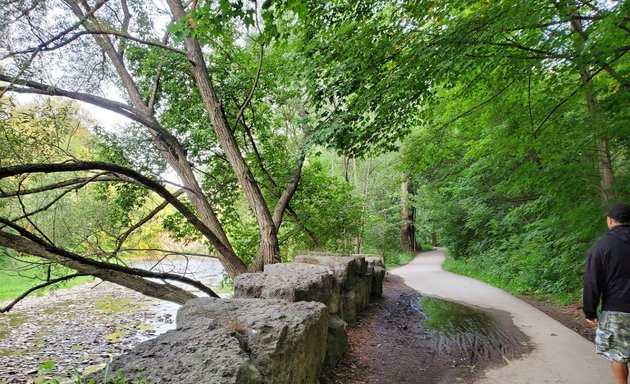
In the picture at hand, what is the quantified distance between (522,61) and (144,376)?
618 centimetres

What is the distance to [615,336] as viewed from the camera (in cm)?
304

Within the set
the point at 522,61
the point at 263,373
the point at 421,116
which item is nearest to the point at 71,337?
the point at 263,373

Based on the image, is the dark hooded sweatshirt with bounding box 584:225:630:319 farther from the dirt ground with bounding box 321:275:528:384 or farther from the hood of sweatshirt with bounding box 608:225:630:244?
the dirt ground with bounding box 321:275:528:384

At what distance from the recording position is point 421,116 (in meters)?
6.45

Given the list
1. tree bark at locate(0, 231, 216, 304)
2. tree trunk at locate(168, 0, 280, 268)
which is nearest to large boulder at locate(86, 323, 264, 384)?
tree bark at locate(0, 231, 216, 304)

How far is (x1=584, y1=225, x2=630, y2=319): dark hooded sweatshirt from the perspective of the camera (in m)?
3.01

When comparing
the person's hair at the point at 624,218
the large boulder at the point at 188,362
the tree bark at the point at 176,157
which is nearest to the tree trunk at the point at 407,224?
the tree bark at the point at 176,157

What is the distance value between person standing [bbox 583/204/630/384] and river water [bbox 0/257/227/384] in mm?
5011

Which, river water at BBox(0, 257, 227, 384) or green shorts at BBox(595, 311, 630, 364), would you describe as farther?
river water at BBox(0, 257, 227, 384)

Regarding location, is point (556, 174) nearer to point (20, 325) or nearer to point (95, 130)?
point (95, 130)

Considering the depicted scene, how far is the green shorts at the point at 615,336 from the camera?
118 inches

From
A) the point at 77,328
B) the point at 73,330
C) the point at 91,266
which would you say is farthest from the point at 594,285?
the point at 77,328

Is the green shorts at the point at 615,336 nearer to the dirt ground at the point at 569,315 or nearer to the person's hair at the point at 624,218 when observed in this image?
the person's hair at the point at 624,218

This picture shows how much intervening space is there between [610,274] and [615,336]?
54cm
